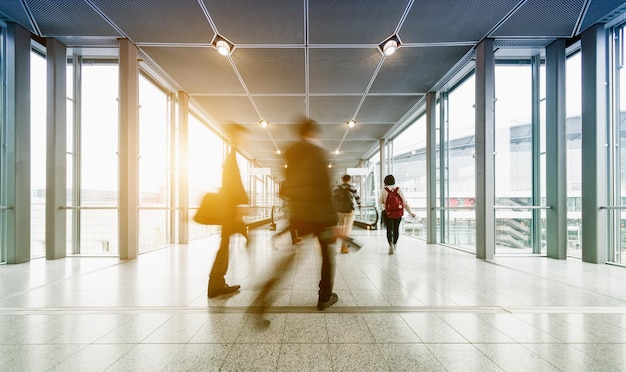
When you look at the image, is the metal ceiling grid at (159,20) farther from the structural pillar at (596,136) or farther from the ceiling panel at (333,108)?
the structural pillar at (596,136)

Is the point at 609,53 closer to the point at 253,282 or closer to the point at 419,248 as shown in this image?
the point at 419,248

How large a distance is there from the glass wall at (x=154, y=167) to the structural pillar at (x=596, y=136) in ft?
29.6

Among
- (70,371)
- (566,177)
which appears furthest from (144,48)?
(566,177)

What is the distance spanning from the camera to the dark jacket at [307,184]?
2434 mm

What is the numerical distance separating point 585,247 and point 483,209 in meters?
1.92

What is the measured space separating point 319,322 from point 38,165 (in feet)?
21.0

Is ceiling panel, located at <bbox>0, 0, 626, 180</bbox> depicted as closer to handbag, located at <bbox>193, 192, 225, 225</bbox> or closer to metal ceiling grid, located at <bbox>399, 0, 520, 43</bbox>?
metal ceiling grid, located at <bbox>399, 0, 520, 43</bbox>

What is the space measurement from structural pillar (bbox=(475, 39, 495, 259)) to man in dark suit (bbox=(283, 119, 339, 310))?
4.06m

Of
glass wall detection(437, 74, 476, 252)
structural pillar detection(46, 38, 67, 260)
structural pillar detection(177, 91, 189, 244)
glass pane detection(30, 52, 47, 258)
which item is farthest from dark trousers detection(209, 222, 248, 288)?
glass wall detection(437, 74, 476, 252)

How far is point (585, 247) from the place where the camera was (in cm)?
492

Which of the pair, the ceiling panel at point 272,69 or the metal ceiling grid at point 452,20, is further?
the ceiling panel at point 272,69

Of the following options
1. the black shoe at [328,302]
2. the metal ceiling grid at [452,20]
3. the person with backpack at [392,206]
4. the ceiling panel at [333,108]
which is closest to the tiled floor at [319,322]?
the black shoe at [328,302]

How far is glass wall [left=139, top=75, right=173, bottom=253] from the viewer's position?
6242mm

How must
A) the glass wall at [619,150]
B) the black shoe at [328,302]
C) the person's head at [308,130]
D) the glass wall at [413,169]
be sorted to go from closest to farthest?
the person's head at [308,130], the black shoe at [328,302], the glass wall at [619,150], the glass wall at [413,169]
